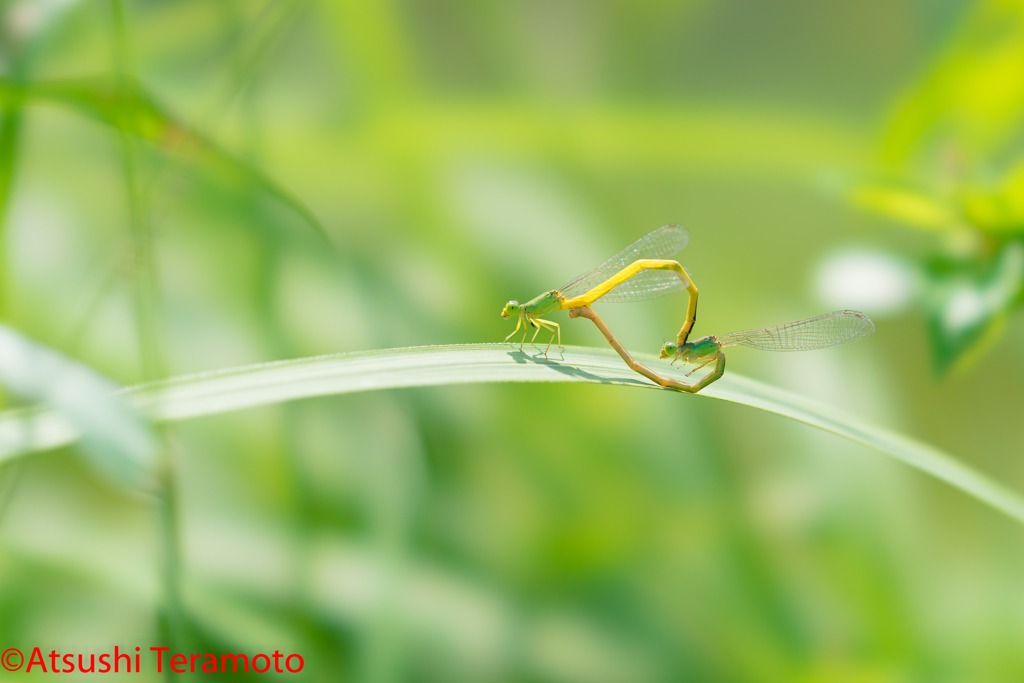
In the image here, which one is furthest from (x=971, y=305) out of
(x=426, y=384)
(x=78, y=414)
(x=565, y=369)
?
(x=78, y=414)

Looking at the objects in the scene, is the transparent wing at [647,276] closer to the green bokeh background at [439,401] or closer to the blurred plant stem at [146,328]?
the green bokeh background at [439,401]

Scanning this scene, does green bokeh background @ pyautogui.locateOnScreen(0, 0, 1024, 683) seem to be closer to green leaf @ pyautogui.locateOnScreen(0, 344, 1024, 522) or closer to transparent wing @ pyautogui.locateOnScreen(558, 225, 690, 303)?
green leaf @ pyautogui.locateOnScreen(0, 344, 1024, 522)

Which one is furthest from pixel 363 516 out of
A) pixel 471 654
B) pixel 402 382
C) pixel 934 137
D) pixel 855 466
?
pixel 934 137

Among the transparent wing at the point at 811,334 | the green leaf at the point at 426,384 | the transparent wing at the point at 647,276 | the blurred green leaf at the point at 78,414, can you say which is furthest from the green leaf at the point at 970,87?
the blurred green leaf at the point at 78,414

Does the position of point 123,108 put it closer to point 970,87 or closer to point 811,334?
point 811,334

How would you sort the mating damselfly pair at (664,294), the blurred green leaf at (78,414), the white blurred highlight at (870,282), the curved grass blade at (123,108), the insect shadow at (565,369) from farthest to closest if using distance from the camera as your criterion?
the white blurred highlight at (870,282)
the mating damselfly pair at (664,294)
the curved grass blade at (123,108)
the insect shadow at (565,369)
the blurred green leaf at (78,414)

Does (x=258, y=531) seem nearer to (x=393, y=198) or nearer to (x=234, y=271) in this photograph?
(x=234, y=271)

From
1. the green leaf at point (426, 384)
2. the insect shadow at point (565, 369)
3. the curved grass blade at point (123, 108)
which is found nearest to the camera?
the green leaf at point (426, 384)
